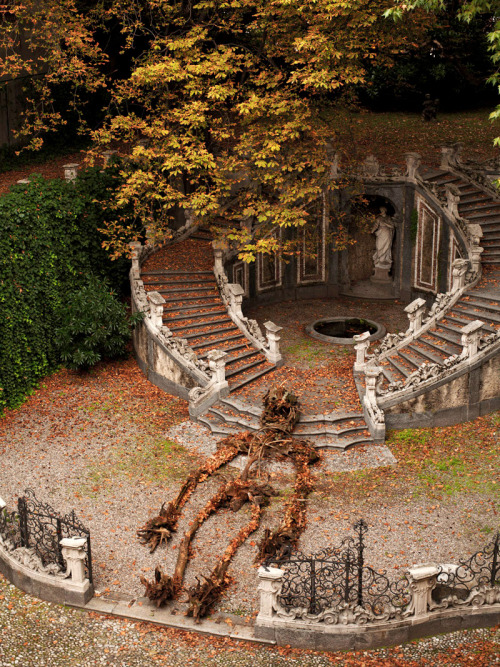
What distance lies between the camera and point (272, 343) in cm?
2420

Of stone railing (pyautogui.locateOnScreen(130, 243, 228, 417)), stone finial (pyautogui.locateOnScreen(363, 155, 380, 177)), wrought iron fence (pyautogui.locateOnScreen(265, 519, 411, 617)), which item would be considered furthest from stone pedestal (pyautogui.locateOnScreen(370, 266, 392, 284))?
wrought iron fence (pyautogui.locateOnScreen(265, 519, 411, 617))

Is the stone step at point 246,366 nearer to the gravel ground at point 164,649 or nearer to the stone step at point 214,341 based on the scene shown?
the stone step at point 214,341

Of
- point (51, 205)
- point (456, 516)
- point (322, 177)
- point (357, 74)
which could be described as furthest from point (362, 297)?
point (456, 516)

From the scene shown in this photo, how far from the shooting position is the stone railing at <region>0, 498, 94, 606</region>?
1498 cm

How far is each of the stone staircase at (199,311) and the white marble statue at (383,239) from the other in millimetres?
7119

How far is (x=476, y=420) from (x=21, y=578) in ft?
40.5

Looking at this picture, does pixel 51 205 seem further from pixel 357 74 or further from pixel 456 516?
pixel 456 516

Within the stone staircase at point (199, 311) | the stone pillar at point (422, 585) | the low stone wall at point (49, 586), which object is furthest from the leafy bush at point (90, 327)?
the stone pillar at point (422, 585)

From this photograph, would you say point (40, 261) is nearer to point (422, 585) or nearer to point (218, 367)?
point (218, 367)

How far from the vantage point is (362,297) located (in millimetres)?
31469

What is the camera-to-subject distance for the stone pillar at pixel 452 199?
2781 centimetres

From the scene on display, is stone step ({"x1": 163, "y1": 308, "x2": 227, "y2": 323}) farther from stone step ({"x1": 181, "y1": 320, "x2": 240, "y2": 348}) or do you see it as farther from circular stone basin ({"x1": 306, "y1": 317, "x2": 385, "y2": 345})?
circular stone basin ({"x1": 306, "y1": 317, "x2": 385, "y2": 345})

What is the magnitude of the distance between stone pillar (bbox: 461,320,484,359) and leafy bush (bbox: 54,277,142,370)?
934cm

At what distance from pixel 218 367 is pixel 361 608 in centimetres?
945
